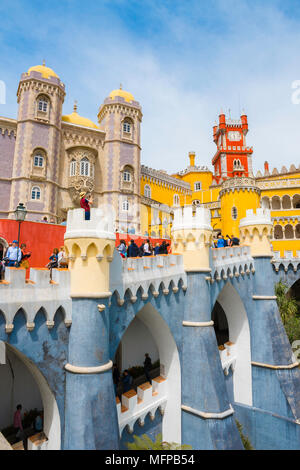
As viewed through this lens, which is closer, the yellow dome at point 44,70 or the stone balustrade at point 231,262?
the stone balustrade at point 231,262

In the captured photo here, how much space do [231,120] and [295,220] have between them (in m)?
34.2

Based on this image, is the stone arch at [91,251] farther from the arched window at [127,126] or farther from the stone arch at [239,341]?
the arched window at [127,126]

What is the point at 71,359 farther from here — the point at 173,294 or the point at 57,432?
the point at 173,294

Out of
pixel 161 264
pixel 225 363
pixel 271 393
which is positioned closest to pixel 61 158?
pixel 161 264

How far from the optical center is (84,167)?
94.8 ft

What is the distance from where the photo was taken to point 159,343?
11969 millimetres

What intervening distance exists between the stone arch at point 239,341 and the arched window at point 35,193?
63.8 feet

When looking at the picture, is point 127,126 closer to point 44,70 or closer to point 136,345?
point 44,70

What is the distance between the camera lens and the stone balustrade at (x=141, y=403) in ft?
31.1

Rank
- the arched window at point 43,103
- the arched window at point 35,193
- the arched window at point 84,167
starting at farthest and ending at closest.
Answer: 1. the arched window at point 84,167
2. the arched window at point 43,103
3. the arched window at point 35,193

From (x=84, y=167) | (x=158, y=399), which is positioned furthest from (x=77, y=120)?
(x=158, y=399)

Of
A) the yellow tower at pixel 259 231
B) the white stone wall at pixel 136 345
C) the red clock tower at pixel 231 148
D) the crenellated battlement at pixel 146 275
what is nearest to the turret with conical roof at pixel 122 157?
the yellow tower at pixel 259 231

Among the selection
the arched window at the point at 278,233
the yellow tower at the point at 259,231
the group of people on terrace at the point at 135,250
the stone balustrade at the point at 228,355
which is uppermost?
the arched window at the point at 278,233

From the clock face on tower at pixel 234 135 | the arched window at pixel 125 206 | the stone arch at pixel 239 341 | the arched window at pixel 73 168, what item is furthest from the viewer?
the clock face on tower at pixel 234 135
